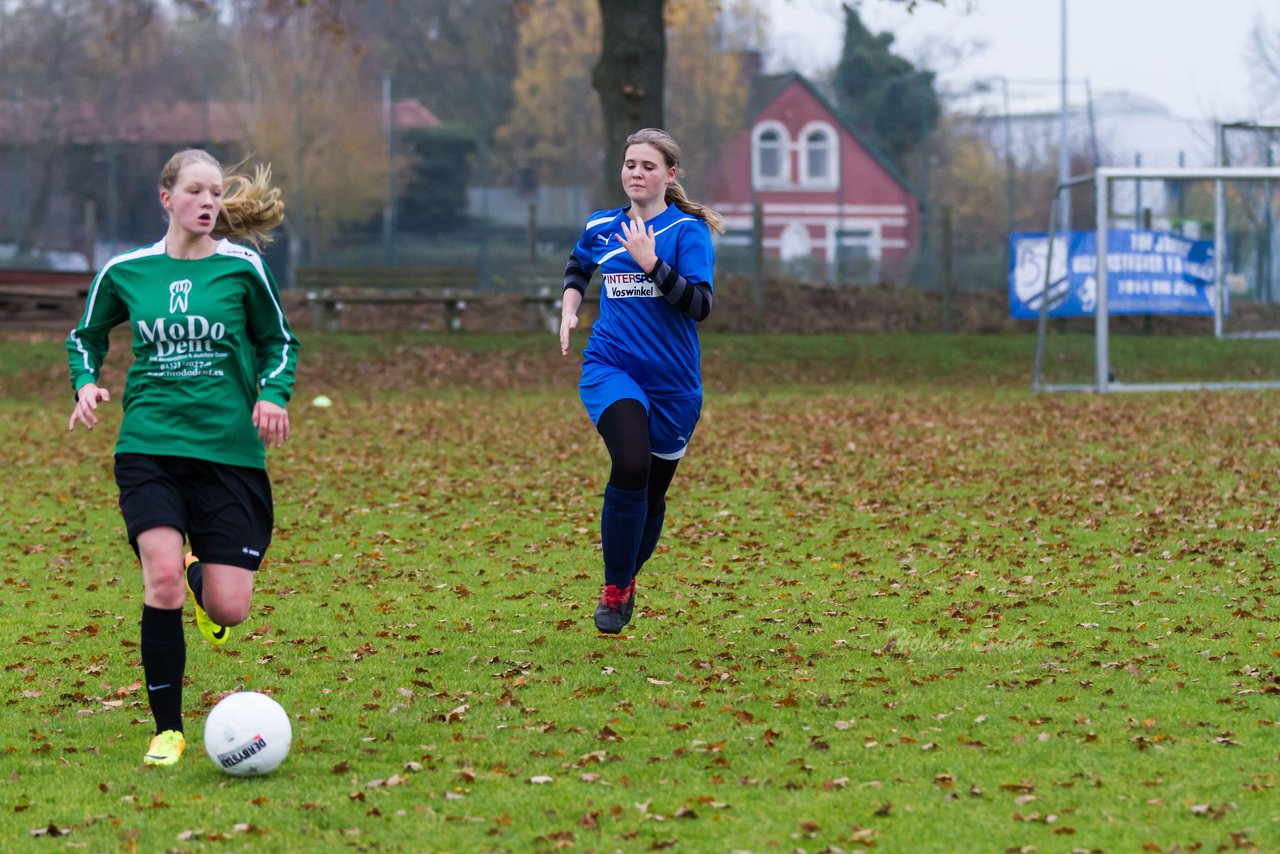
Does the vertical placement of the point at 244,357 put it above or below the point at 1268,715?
above

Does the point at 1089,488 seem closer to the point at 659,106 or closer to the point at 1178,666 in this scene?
the point at 1178,666

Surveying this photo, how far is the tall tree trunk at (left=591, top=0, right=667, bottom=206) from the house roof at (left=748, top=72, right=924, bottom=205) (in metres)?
10.3

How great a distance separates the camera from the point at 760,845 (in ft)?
13.4

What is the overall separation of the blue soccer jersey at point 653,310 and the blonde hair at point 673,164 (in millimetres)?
84

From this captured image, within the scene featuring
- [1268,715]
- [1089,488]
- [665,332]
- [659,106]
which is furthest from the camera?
[659,106]

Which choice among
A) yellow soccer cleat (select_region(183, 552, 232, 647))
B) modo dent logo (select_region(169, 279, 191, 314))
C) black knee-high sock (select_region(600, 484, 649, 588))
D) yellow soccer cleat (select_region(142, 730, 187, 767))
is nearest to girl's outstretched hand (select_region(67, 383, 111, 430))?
modo dent logo (select_region(169, 279, 191, 314))

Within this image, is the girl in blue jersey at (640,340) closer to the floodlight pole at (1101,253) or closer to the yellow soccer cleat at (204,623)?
the yellow soccer cleat at (204,623)

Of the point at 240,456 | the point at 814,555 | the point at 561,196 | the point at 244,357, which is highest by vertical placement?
the point at 561,196

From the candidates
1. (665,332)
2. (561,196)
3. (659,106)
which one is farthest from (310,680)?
(561,196)

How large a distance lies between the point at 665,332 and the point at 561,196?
85.5ft

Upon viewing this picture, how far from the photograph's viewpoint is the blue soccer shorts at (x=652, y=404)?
252 inches

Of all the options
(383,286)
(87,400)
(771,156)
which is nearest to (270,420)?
(87,400)

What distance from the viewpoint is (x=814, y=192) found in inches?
1358

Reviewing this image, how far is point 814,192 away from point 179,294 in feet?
99.6
